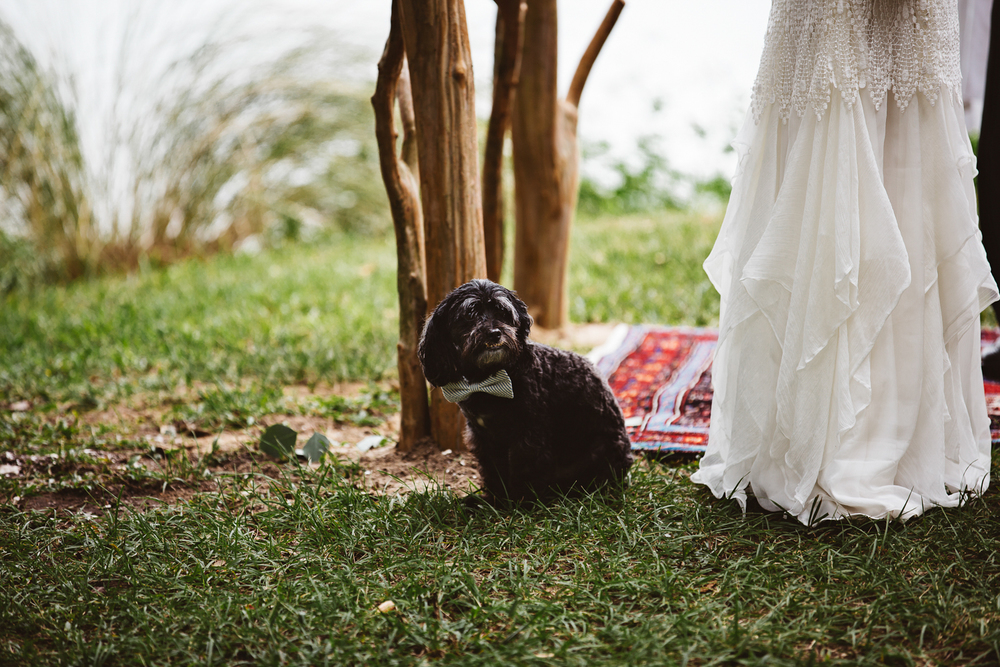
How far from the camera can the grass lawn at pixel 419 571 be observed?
171 cm

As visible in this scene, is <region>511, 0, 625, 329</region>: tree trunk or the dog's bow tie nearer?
the dog's bow tie

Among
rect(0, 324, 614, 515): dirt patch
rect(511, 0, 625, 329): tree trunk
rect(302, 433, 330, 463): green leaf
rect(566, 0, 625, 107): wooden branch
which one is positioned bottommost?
rect(0, 324, 614, 515): dirt patch

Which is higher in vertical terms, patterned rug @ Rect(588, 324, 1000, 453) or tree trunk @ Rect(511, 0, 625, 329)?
tree trunk @ Rect(511, 0, 625, 329)

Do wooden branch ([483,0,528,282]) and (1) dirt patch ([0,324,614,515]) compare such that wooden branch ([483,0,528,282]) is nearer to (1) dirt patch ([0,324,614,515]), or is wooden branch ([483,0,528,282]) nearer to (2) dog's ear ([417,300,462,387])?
(1) dirt patch ([0,324,614,515])

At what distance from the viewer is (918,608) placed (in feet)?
5.76

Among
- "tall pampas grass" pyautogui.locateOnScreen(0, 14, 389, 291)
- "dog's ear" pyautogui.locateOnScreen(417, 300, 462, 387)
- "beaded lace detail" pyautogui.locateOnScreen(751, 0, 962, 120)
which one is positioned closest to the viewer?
"beaded lace detail" pyautogui.locateOnScreen(751, 0, 962, 120)

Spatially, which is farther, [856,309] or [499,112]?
[499,112]

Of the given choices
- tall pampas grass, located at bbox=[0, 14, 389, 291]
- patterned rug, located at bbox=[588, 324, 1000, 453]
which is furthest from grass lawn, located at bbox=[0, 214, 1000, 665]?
tall pampas grass, located at bbox=[0, 14, 389, 291]

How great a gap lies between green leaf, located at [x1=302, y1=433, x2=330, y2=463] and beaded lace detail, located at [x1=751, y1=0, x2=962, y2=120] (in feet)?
7.06

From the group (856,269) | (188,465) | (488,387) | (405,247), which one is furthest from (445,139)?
(188,465)

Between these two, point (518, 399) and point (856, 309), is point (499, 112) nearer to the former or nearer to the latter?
point (518, 399)

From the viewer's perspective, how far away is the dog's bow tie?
222 centimetres

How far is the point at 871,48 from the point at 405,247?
175cm

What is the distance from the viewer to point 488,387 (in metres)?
2.22
